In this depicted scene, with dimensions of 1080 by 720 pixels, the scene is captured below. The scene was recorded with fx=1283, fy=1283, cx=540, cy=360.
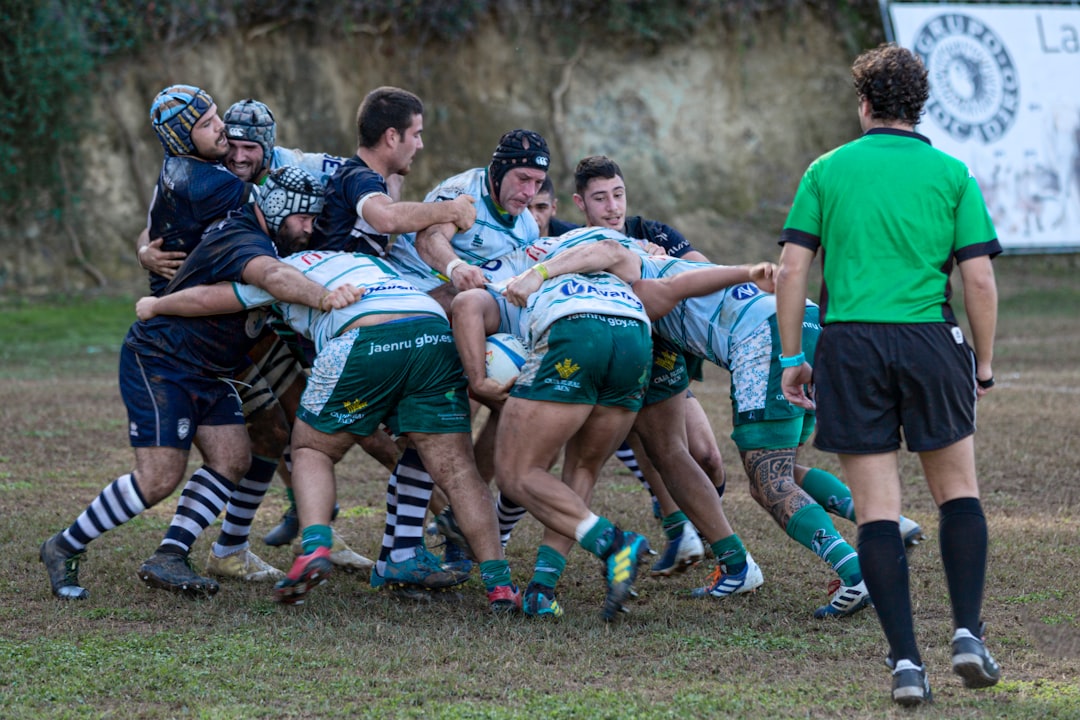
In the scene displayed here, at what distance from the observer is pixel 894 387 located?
150 inches

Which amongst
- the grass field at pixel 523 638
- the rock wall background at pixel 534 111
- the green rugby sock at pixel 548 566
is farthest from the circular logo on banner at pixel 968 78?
the green rugby sock at pixel 548 566

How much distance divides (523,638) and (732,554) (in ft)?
3.55

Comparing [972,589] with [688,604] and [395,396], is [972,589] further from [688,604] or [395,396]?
[395,396]

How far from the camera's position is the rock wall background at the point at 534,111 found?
17641 millimetres

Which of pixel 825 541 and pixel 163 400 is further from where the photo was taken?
pixel 163 400

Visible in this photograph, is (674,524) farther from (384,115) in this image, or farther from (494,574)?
(384,115)

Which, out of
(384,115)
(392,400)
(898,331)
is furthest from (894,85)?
(384,115)

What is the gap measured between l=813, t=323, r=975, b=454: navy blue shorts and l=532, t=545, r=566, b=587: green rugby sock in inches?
53.9

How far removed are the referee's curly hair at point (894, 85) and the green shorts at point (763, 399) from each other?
1.29 meters

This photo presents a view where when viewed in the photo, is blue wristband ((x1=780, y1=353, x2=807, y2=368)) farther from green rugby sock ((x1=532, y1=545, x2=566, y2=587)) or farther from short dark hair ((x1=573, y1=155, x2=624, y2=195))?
short dark hair ((x1=573, y1=155, x2=624, y2=195))

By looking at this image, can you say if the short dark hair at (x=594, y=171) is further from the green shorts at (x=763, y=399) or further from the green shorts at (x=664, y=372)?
the green shorts at (x=763, y=399)

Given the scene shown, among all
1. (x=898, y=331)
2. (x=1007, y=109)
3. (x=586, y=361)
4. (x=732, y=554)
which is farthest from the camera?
(x=1007, y=109)

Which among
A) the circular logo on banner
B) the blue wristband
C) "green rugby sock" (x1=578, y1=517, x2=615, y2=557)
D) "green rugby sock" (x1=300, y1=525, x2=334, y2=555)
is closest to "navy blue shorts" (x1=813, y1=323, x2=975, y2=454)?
the blue wristband

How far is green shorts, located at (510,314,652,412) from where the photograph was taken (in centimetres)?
468
